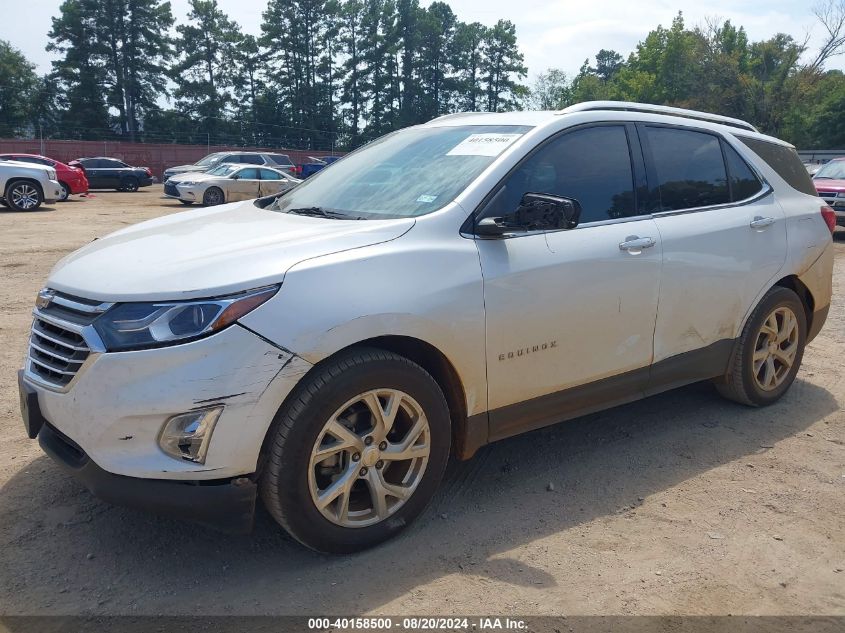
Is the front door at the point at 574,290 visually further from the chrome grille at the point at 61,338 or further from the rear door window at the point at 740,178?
the chrome grille at the point at 61,338

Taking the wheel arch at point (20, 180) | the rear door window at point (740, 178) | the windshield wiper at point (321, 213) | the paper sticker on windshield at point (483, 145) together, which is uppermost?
the paper sticker on windshield at point (483, 145)

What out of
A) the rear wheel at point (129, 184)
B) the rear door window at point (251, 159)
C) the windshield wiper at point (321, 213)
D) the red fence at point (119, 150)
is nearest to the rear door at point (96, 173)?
the rear wheel at point (129, 184)

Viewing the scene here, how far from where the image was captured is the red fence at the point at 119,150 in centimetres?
4219

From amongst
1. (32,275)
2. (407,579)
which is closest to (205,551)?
(407,579)

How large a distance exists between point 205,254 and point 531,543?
6.08 ft

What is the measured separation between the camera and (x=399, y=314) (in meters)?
2.87

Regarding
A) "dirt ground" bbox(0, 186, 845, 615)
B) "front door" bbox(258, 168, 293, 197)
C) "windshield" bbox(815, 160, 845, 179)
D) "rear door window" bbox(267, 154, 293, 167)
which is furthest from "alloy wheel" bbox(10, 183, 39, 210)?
"windshield" bbox(815, 160, 845, 179)

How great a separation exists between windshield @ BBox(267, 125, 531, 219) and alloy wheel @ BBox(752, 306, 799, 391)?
2268mm

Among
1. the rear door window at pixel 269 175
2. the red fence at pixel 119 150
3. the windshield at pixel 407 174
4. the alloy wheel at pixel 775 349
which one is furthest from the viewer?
the red fence at pixel 119 150

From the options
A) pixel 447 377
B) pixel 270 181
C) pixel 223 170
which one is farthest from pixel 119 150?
pixel 447 377

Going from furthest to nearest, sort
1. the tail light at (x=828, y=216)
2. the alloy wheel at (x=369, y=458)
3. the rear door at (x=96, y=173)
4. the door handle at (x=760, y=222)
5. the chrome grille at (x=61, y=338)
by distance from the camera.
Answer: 1. the rear door at (x=96, y=173)
2. the tail light at (x=828, y=216)
3. the door handle at (x=760, y=222)
4. the alloy wheel at (x=369, y=458)
5. the chrome grille at (x=61, y=338)

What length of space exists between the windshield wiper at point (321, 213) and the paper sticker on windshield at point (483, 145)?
26.1 inches

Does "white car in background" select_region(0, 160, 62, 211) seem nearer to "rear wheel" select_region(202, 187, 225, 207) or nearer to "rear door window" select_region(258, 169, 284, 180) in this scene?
"rear wheel" select_region(202, 187, 225, 207)

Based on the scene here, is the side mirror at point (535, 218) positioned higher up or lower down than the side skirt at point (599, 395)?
higher up
